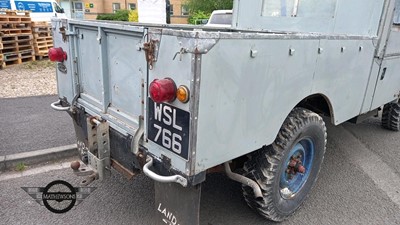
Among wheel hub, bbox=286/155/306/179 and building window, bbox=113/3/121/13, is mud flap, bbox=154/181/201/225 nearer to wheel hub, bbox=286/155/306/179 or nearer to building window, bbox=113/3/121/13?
wheel hub, bbox=286/155/306/179

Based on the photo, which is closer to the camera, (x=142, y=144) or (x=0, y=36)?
(x=142, y=144)

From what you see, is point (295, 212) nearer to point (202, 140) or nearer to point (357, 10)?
point (202, 140)

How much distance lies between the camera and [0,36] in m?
8.91

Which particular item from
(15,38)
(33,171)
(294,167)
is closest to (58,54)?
(33,171)

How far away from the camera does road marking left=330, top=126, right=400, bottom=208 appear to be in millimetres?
3687

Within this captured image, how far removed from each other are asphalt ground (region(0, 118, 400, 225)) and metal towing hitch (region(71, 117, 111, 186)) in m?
0.55

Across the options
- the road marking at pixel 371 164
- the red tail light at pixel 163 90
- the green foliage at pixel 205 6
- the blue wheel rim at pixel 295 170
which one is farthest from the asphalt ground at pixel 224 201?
the green foliage at pixel 205 6

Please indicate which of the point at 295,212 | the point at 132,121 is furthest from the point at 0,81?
the point at 295,212

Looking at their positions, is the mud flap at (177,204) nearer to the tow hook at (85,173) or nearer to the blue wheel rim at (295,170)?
the tow hook at (85,173)

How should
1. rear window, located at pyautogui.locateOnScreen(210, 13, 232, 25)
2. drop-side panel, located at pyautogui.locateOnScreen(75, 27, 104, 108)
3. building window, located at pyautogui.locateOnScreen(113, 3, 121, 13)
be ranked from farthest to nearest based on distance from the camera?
building window, located at pyautogui.locateOnScreen(113, 3, 121, 13) → rear window, located at pyautogui.locateOnScreen(210, 13, 232, 25) → drop-side panel, located at pyautogui.locateOnScreen(75, 27, 104, 108)

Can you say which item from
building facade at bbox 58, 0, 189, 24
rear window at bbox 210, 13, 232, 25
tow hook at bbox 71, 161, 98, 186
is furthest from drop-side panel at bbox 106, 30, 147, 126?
building facade at bbox 58, 0, 189, 24

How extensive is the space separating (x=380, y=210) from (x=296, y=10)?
244 centimetres

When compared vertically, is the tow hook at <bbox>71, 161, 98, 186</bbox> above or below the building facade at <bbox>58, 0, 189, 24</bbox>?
below

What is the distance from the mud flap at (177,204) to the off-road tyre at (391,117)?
446 cm
